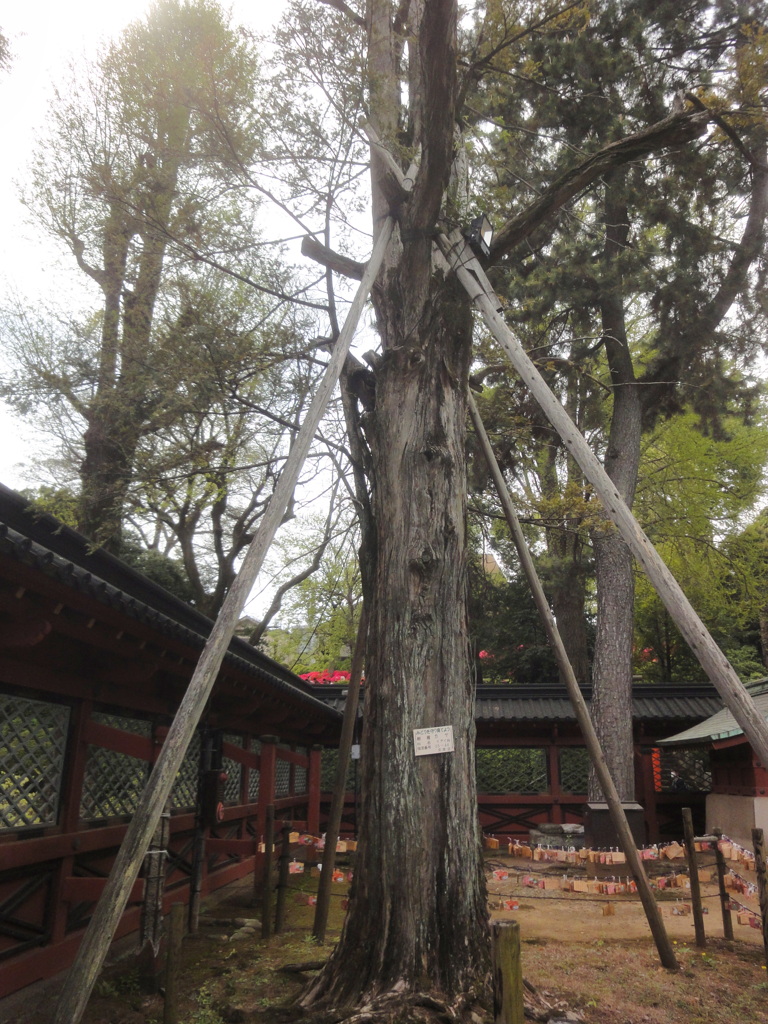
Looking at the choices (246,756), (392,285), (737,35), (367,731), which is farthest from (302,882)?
(737,35)

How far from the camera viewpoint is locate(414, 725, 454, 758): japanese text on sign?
169 inches

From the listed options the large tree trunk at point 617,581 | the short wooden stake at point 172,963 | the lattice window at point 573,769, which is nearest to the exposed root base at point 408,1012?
the short wooden stake at point 172,963

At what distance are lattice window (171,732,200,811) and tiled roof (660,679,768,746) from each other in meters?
6.97

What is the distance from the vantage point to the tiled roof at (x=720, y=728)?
9.93 meters

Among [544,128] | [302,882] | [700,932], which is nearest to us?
[700,932]

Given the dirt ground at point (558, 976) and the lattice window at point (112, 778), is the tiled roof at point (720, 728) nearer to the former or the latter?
the dirt ground at point (558, 976)

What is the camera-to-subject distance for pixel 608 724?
11391 mm

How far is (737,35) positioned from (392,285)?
7490mm

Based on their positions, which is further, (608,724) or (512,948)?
(608,724)

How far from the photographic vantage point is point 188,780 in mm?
7250

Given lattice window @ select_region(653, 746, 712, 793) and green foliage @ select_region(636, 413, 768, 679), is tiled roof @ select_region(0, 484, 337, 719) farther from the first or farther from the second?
green foliage @ select_region(636, 413, 768, 679)

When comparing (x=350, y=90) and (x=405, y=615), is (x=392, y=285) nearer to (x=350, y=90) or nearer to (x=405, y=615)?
(x=350, y=90)

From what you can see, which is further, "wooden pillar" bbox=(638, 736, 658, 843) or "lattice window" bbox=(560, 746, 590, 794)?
"lattice window" bbox=(560, 746, 590, 794)

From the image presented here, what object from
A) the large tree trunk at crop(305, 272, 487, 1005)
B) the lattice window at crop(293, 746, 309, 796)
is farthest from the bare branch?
the lattice window at crop(293, 746, 309, 796)
